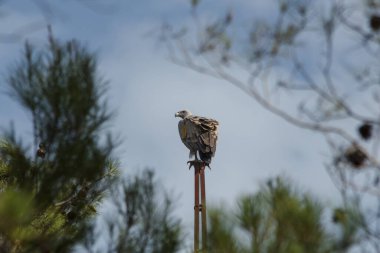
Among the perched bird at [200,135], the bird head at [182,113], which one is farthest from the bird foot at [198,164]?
the bird head at [182,113]

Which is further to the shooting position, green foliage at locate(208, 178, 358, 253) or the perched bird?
the perched bird

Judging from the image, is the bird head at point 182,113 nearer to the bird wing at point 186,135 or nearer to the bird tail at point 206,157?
the bird wing at point 186,135

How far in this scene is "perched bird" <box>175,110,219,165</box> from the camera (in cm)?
659

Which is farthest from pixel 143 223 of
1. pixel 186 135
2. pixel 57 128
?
pixel 186 135

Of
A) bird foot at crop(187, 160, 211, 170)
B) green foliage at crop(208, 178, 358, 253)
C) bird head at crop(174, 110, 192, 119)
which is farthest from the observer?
bird head at crop(174, 110, 192, 119)

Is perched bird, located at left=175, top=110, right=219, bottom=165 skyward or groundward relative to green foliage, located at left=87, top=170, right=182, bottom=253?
skyward

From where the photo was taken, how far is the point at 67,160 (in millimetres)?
3664

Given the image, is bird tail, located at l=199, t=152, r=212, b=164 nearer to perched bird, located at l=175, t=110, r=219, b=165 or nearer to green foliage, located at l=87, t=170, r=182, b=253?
perched bird, located at l=175, t=110, r=219, b=165

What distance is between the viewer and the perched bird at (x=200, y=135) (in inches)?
260

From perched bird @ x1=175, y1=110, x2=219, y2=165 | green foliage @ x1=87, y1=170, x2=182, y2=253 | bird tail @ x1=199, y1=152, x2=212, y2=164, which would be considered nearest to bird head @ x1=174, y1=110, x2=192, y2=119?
perched bird @ x1=175, y1=110, x2=219, y2=165

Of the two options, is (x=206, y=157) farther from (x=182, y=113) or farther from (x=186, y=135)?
(x=182, y=113)

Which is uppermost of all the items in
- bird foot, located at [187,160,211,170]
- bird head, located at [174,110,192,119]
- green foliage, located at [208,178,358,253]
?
bird head, located at [174,110,192,119]

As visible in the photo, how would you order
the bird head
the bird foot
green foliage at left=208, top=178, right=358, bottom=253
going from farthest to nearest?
the bird head → the bird foot → green foliage at left=208, top=178, right=358, bottom=253

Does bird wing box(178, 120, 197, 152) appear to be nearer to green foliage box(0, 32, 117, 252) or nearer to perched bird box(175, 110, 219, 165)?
perched bird box(175, 110, 219, 165)
